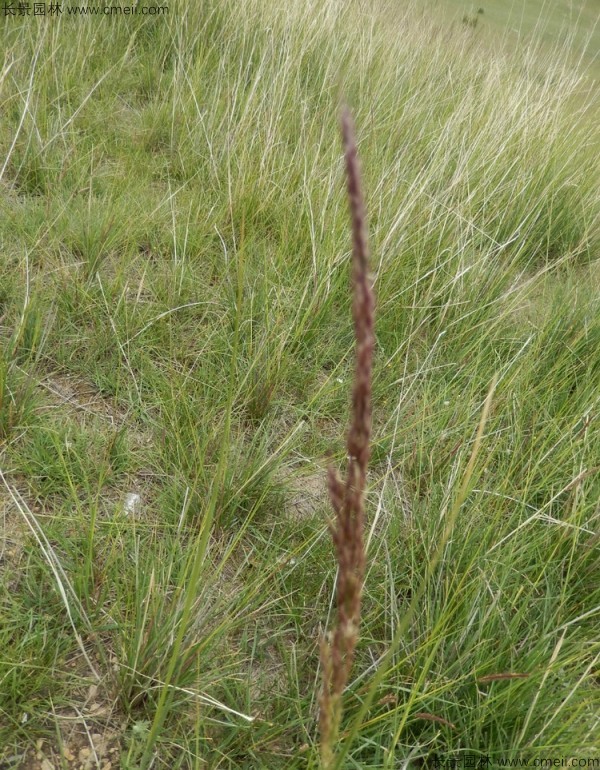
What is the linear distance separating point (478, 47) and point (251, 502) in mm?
4436

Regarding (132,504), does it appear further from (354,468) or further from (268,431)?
(354,468)

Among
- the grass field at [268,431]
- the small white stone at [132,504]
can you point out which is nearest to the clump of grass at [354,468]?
the grass field at [268,431]

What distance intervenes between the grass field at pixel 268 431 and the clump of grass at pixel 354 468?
46 millimetres

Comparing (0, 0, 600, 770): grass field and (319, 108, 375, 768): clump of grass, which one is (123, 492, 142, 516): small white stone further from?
A: (319, 108, 375, 768): clump of grass

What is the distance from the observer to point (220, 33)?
316 cm

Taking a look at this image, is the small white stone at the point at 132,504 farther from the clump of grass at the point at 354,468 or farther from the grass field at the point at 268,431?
the clump of grass at the point at 354,468

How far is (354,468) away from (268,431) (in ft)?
3.65

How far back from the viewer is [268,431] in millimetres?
1565

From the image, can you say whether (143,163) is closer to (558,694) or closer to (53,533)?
(53,533)

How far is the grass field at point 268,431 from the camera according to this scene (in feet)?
3.35

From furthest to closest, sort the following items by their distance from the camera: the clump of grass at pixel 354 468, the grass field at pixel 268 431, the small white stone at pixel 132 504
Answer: the small white stone at pixel 132 504 < the grass field at pixel 268 431 < the clump of grass at pixel 354 468

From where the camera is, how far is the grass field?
102cm

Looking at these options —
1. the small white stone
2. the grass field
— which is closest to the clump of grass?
the grass field

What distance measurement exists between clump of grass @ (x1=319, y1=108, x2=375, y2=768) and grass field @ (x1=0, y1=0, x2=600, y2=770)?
1.8 inches
